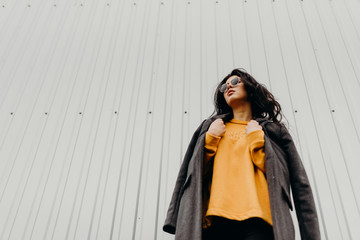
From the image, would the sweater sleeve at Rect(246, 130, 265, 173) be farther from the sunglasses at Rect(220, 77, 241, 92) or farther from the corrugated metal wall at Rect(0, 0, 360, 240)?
the corrugated metal wall at Rect(0, 0, 360, 240)

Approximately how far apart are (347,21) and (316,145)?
4.77 feet

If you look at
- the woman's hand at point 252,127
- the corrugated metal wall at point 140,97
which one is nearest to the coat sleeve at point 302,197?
the woman's hand at point 252,127

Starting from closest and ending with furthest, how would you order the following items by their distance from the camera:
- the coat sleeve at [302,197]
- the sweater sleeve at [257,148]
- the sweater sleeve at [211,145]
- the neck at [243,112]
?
the coat sleeve at [302,197] < the sweater sleeve at [257,148] < the sweater sleeve at [211,145] < the neck at [243,112]

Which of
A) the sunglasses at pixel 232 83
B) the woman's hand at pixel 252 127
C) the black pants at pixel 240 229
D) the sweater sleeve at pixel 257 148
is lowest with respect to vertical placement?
the black pants at pixel 240 229

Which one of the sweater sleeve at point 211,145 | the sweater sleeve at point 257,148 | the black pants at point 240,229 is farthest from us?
the sweater sleeve at point 211,145

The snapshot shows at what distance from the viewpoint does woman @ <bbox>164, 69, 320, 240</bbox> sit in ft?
4.63

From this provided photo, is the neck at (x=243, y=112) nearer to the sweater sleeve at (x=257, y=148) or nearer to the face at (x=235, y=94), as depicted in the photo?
the face at (x=235, y=94)

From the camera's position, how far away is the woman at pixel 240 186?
55.5 inches

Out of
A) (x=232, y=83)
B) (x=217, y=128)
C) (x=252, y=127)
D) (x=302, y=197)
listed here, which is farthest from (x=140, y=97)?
(x=302, y=197)

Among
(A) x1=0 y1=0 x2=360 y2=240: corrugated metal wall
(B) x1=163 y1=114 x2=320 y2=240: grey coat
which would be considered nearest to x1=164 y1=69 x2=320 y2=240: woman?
(B) x1=163 y1=114 x2=320 y2=240: grey coat

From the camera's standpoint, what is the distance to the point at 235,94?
1.99 meters

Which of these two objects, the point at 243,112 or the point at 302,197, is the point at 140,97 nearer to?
the point at 243,112

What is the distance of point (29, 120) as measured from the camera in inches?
112

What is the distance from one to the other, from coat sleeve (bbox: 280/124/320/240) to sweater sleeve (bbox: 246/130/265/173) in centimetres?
18
